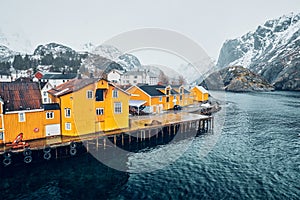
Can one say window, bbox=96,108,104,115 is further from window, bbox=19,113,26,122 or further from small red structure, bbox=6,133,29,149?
small red structure, bbox=6,133,29,149

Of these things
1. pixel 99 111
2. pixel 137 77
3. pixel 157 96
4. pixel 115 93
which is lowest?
pixel 99 111

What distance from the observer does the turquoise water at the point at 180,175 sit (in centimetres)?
2275

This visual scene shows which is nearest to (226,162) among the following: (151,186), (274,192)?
(274,192)

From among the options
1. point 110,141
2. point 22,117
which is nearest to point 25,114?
point 22,117

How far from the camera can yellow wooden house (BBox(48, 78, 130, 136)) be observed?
33.6 meters

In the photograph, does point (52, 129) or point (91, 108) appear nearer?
point (52, 129)

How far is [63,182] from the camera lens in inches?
987

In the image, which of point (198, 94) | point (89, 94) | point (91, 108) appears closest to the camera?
point (89, 94)

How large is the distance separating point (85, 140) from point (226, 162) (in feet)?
65.4

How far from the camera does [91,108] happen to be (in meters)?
34.8

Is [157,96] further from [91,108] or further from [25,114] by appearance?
[25,114]

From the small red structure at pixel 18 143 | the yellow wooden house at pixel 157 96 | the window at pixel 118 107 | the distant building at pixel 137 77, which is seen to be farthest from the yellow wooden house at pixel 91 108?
the distant building at pixel 137 77

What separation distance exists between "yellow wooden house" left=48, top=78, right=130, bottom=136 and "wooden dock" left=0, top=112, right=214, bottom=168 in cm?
139

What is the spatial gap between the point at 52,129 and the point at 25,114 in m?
4.40
